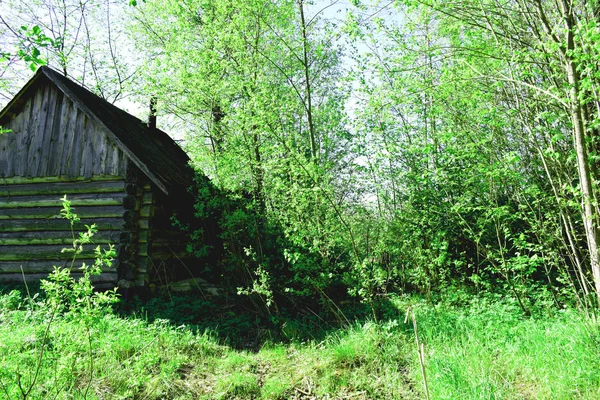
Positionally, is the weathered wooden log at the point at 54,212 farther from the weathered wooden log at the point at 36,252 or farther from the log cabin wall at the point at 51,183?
the weathered wooden log at the point at 36,252

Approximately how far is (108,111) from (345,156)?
25.6ft

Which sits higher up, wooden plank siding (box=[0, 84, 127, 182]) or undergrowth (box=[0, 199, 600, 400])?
wooden plank siding (box=[0, 84, 127, 182])

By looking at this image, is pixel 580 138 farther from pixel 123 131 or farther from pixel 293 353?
pixel 123 131

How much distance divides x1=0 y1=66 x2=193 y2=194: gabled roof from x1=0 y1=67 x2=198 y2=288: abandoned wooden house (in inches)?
1.1

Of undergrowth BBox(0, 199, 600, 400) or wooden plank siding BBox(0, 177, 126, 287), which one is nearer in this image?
undergrowth BBox(0, 199, 600, 400)

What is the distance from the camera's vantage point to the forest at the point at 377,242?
404 centimetres

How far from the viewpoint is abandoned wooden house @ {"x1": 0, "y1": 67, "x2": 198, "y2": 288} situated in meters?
8.41

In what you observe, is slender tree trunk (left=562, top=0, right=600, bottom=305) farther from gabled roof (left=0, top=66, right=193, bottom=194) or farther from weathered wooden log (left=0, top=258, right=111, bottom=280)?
weathered wooden log (left=0, top=258, right=111, bottom=280)

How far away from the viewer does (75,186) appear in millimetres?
8797

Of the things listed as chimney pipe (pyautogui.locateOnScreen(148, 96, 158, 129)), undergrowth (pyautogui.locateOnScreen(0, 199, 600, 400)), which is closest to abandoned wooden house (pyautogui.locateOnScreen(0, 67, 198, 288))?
undergrowth (pyautogui.locateOnScreen(0, 199, 600, 400))

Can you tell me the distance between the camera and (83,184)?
28.8ft

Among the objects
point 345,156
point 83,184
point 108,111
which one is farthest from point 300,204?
point 345,156

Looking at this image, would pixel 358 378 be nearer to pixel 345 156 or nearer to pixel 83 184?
pixel 83 184

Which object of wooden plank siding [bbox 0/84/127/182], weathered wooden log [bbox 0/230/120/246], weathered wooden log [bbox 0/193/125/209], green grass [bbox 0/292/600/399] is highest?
wooden plank siding [bbox 0/84/127/182]
